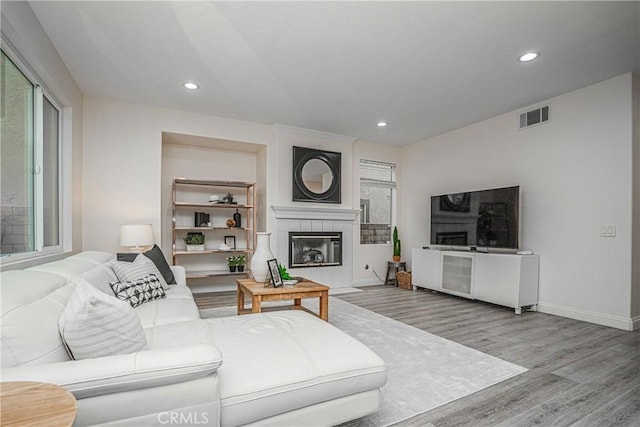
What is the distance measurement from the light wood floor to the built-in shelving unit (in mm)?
831

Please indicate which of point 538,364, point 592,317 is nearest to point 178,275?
point 538,364

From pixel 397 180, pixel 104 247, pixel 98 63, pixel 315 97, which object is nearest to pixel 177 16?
pixel 98 63

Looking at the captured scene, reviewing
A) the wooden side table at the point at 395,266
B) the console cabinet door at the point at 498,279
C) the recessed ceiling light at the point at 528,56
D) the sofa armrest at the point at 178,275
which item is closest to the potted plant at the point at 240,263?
the sofa armrest at the point at 178,275

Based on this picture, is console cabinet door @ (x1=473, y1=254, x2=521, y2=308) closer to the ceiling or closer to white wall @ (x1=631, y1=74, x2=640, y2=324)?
white wall @ (x1=631, y1=74, x2=640, y2=324)

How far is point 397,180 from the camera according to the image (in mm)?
6254

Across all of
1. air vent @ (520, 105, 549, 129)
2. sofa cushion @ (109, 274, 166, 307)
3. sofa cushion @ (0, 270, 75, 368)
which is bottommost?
sofa cushion @ (109, 274, 166, 307)

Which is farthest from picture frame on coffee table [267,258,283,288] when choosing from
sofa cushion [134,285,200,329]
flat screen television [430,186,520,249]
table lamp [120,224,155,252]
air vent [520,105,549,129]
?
air vent [520,105,549,129]

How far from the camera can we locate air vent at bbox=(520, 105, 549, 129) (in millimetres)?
3924

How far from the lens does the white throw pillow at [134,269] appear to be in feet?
8.29

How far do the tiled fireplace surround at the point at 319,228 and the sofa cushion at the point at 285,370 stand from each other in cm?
317

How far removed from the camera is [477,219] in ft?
14.4

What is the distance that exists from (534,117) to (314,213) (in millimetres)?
3251

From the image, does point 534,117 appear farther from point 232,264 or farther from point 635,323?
point 232,264

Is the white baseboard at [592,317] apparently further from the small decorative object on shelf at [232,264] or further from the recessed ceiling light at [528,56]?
the small decorative object on shelf at [232,264]
